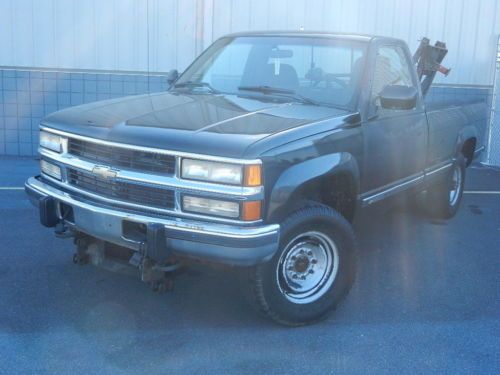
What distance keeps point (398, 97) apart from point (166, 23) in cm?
636

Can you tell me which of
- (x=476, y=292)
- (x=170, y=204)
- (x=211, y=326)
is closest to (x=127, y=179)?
(x=170, y=204)

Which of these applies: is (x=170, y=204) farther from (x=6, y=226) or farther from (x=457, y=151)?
(x=457, y=151)

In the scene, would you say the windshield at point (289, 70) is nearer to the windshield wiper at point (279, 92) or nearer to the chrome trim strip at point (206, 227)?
the windshield wiper at point (279, 92)

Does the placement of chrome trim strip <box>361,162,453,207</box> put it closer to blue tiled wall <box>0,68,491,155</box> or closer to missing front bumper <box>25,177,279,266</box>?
missing front bumper <box>25,177,279,266</box>

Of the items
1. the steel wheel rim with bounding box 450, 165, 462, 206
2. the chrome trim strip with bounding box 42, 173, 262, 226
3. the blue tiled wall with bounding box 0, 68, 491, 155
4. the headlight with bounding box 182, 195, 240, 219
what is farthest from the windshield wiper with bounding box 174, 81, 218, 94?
the blue tiled wall with bounding box 0, 68, 491, 155

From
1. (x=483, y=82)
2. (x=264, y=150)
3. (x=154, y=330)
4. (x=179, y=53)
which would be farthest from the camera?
(x=483, y=82)

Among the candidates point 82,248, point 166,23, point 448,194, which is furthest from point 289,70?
point 166,23

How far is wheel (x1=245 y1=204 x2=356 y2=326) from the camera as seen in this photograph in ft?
12.7

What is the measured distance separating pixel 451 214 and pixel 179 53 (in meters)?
5.30

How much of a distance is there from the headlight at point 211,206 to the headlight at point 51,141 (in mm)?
1197

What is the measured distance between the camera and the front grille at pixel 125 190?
3.65 metres

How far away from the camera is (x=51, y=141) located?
14.3ft

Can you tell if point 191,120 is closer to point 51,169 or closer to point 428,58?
point 51,169

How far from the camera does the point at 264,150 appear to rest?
3541mm
